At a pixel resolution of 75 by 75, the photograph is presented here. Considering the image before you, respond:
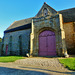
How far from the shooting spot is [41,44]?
11.2 metres

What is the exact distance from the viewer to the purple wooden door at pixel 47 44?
1056cm

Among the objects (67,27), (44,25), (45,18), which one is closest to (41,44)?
(44,25)

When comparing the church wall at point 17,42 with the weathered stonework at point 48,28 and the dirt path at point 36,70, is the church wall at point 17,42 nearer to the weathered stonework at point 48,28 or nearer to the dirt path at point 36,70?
the weathered stonework at point 48,28

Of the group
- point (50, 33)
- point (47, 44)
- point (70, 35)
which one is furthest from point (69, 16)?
point (47, 44)

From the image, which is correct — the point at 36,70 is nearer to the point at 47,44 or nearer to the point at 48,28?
the point at 47,44

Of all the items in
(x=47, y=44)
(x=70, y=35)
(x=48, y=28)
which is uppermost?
(x=48, y=28)

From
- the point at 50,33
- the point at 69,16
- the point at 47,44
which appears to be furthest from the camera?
the point at 69,16

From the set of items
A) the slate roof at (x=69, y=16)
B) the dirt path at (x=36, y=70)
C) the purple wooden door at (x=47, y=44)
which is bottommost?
the dirt path at (x=36, y=70)

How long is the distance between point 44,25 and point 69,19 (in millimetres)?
5743

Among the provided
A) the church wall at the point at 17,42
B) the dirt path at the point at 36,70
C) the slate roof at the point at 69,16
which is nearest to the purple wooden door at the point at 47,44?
the church wall at the point at 17,42

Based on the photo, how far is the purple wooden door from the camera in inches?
416

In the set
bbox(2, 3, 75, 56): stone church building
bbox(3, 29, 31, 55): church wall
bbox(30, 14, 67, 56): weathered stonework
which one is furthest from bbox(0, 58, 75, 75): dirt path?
bbox(3, 29, 31, 55): church wall

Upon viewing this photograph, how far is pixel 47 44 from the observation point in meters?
10.9

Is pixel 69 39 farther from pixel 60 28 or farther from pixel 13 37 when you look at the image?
pixel 13 37
